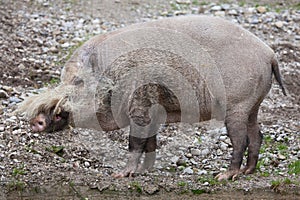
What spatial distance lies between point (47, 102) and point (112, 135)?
1.38 meters

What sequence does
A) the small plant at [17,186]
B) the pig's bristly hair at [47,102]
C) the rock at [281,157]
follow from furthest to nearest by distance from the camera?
1. the rock at [281,157]
2. the pig's bristly hair at [47,102]
3. the small plant at [17,186]

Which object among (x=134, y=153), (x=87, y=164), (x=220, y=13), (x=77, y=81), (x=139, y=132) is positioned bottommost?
(x=87, y=164)

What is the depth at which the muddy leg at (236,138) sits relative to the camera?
18.5 ft

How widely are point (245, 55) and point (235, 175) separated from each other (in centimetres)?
106

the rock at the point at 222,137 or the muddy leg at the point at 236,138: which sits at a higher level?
the muddy leg at the point at 236,138

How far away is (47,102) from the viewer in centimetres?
564

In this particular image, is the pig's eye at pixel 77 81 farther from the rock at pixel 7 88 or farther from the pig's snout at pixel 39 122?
the rock at pixel 7 88

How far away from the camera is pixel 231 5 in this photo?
1102 centimetres

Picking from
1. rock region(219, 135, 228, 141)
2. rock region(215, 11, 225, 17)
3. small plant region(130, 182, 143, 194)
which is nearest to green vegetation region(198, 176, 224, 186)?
small plant region(130, 182, 143, 194)

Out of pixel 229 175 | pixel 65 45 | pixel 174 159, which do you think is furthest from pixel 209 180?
pixel 65 45

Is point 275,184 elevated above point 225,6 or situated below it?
below

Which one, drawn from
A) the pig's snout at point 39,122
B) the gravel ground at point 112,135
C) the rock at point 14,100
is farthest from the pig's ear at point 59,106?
the rock at point 14,100

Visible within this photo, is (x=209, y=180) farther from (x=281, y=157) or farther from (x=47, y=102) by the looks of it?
(x=47, y=102)

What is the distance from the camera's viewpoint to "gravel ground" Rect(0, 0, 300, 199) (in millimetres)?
5387
